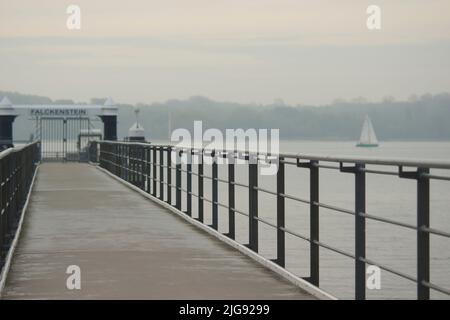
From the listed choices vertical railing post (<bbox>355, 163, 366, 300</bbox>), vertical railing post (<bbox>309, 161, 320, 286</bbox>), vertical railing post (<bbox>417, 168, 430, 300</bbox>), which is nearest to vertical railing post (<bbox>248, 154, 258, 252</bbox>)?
vertical railing post (<bbox>309, 161, 320, 286</bbox>)

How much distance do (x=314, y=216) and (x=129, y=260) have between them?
253cm

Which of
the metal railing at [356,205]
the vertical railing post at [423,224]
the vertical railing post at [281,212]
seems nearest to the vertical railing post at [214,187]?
the metal railing at [356,205]

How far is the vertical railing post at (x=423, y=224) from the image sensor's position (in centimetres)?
674

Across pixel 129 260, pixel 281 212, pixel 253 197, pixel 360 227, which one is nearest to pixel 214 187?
pixel 253 197

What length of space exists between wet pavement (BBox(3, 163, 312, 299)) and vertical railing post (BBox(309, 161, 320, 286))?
0.30 m

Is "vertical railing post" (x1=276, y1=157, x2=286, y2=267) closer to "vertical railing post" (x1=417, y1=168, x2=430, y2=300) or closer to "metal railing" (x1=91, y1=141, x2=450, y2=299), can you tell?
"metal railing" (x1=91, y1=141, x2=450, y2=299)

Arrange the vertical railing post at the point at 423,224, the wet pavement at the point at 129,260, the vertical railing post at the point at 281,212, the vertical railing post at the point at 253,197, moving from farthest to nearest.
A: the vertical railing post at the point at 253,197, the vertical railing post at the point at 281,212, the wet pavement at the point at 129,260, the vertical railing post at the point at 423,224

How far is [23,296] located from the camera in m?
8.73

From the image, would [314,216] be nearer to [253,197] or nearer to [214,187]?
[253,197]

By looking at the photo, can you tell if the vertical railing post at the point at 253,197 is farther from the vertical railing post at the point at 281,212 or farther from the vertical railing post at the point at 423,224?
the vertical railing post at the point at 423,224

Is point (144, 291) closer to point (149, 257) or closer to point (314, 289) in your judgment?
point (314, 289)

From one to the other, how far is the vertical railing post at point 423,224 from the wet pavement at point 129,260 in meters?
1.89

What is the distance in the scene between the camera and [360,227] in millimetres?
8203
